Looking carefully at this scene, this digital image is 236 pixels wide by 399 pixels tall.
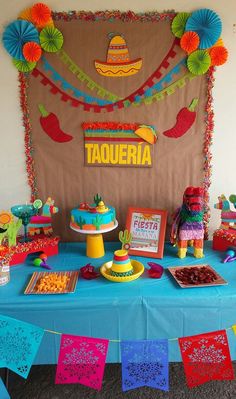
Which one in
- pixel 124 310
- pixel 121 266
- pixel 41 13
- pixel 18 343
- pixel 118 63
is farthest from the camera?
pixel 118 63

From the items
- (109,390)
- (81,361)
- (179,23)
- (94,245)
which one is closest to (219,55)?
(179,23)

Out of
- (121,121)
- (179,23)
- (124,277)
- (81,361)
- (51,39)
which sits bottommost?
(81,361)

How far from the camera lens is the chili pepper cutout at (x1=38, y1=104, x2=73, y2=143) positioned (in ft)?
5.98

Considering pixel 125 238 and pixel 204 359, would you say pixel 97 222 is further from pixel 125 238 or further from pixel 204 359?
pixel 204 359

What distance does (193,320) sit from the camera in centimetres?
149

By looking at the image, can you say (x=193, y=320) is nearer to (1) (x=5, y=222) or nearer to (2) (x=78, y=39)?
(1) (x=5, y=222)

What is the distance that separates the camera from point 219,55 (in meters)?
1.74

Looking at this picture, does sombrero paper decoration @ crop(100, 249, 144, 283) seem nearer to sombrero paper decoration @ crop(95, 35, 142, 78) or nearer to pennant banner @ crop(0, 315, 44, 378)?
pennant banner @ crop(0, 315, 44, 378)

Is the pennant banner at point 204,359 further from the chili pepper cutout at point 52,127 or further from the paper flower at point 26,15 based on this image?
the paper flower at point 26,15

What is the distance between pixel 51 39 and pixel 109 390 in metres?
1.91

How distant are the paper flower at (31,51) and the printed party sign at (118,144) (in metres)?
0.45

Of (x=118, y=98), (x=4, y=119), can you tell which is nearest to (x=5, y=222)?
(x=4, y=119)

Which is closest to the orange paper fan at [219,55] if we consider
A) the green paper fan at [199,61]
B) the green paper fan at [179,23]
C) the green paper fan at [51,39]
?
the green paper fan at [199,61]

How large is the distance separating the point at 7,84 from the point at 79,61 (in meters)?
0.44
